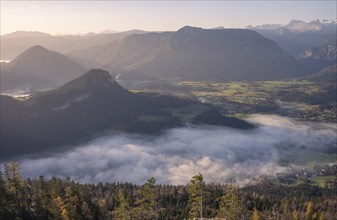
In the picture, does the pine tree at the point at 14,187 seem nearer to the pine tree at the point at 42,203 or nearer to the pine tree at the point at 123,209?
the pine tree at the point at 42,203

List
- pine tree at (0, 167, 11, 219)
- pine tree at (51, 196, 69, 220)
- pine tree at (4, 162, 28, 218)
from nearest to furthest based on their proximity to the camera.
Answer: pine tree at (0, 167, 11, 219) → pine tree at (51, 196, 69, 220) → pine tree at (4, 162, 28, 218)

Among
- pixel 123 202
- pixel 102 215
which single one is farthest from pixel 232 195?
pixel 102 215

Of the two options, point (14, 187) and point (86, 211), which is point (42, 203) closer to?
point (14, 187)

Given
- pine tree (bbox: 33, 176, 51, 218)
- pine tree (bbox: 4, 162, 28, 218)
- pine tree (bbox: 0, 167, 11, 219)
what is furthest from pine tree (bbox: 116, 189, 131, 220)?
pine tree (bbox: 4, 162, 28, 218)

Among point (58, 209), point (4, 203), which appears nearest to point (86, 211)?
point (58, 209)

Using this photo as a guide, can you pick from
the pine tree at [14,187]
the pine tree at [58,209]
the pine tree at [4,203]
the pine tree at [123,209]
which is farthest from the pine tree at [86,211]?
the pine tree at [4,203]

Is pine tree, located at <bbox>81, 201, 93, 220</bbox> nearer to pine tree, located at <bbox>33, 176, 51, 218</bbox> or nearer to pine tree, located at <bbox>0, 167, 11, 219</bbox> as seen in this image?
pine tree, located at <bbox>33, 176, 51, 218</bbox>

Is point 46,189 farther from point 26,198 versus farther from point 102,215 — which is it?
point 102,215

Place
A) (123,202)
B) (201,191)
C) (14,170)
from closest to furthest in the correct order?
(201,191)
(123,202)
(14,170)

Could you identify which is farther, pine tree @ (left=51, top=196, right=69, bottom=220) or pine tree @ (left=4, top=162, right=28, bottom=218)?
pine tree @ (left=4, top=162, right=28, bottom=218)

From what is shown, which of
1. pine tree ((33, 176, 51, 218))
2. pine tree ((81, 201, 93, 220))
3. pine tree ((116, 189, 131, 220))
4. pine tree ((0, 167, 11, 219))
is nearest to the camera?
pine tree ((116, 189, 131, 220))

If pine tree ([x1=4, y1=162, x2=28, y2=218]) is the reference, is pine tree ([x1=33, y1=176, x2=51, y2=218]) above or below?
below
